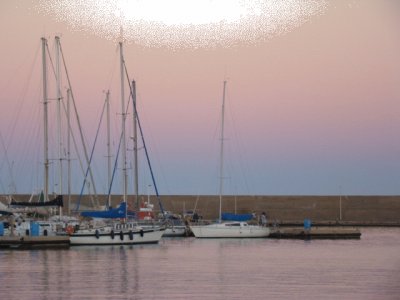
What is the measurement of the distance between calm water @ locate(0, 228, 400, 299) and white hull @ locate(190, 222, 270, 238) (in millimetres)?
Result: 7196

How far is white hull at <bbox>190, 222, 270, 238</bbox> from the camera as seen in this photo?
68.9 meters

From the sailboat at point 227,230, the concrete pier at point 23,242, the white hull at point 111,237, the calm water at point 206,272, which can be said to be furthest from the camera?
the sailboat at point 227,230

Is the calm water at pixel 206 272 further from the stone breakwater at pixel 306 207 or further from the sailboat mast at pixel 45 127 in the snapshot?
the stone breakwater at pixel 306 207

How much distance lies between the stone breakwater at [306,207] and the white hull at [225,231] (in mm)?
23302

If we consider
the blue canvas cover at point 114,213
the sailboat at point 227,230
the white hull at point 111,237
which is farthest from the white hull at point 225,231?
the blue canvas cover at point 114,213

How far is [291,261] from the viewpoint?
4750 cm

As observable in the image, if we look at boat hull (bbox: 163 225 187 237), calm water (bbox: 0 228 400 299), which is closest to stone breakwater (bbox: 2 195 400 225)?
boat hull (bbox: 163 225 187 237)

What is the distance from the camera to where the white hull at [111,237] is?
57312mm

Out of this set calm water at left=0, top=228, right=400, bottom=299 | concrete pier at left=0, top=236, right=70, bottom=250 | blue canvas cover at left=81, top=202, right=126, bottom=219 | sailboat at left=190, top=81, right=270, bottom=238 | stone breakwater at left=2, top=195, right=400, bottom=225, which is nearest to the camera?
calm water at left=0, top=228, right=400, bottom=299

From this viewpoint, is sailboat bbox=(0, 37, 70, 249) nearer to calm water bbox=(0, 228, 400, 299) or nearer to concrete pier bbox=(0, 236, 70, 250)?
concrete pier bbox=(0, 236, 70, 250)

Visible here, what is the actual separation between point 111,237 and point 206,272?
17856 mm

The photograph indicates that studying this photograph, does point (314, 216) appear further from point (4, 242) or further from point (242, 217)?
point (4, 242)

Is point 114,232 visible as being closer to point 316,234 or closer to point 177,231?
point 177,231

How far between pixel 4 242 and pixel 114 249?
5.75 metres
